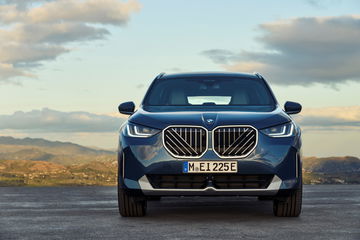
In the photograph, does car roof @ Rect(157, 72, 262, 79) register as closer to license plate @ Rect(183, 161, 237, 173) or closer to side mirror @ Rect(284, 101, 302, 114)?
side mirror @ Rect(284, 101, 302, 114)

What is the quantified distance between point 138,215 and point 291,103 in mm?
2571

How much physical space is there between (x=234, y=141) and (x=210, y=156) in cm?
34

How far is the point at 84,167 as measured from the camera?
135125 mm

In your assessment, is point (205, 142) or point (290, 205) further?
point (290, 205)

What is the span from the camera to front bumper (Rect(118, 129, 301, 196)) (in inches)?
326

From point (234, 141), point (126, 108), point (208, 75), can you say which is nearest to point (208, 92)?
point (208, 75)

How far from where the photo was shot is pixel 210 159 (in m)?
8.23

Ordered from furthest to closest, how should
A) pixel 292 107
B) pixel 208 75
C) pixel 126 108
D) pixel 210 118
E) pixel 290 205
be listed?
pixel 208 75, pixel 126 108, pixel 292 107, pixel 290 205, pixel 210 118

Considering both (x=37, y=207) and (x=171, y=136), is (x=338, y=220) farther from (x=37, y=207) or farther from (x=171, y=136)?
(x=37, y=207)

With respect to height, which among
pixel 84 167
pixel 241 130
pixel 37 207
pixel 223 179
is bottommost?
pixel 84 167

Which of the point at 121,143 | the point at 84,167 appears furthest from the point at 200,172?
the point at 84,167

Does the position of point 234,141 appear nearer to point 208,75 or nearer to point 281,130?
point 281,130

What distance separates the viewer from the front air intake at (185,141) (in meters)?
8.28

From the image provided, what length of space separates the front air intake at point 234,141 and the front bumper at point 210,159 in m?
0.07
